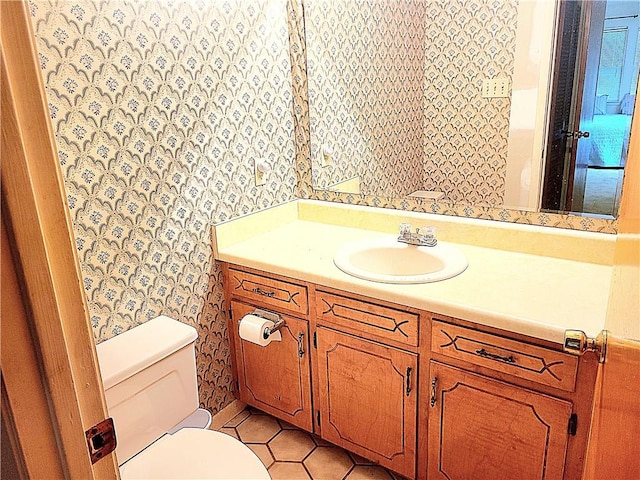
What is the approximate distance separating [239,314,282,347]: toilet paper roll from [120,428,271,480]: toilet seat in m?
0.41

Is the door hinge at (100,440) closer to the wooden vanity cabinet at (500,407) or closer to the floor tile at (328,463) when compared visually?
the wooden vanity cabinet at (500,407)

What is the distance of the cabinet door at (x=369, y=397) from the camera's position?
62.6 inches

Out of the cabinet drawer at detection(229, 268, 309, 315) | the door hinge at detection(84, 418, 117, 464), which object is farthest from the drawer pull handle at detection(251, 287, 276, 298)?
the door hinge at detection(84, 418, 117, 464)

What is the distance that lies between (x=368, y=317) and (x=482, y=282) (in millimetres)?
385

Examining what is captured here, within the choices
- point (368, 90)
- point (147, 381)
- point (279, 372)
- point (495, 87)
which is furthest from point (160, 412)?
point (495, 87)

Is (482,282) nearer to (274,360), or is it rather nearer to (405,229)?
(405,229)

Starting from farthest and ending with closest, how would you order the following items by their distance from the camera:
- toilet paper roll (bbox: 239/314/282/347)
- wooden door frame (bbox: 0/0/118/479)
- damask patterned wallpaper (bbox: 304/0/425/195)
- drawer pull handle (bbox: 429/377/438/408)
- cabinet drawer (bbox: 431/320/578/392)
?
damask patterned wallpaper (bbox: 304/0/425/195) < toilet paper roll (bbox: 239/314/282/347) < drawer pull handle (bbox: 429/377/438/408) < cabinet drawer (bbox: 431/320/578/392) < wooden door frame (bbox: 0/0/118/479)

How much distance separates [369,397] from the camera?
1.68 metres

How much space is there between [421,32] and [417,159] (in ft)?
1.60

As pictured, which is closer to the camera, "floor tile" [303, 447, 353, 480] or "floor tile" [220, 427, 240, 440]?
"floor tile" [303, 447, 353, 480]

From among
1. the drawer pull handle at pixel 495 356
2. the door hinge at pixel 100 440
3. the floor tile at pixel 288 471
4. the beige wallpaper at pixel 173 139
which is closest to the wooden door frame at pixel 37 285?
the door hinge at pixel 100 440

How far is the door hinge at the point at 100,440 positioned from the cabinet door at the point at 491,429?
110 centimetres

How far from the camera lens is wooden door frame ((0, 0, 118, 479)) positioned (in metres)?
0.45

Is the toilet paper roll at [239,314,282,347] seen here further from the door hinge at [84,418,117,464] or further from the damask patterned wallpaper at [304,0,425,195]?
the door hinge at [84,418,117,464]
